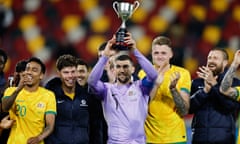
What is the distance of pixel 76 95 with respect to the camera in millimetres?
6035

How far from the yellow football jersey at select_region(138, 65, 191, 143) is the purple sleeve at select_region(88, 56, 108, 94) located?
555mm

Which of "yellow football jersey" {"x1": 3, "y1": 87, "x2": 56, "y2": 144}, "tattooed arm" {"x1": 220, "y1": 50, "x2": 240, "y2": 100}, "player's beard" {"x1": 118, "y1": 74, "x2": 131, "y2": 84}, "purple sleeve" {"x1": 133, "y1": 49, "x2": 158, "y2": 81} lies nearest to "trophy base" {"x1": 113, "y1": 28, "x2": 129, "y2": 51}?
"purple sleeve" {"x1": 133, "y1": 49, "x2": 158, "y2": 81}

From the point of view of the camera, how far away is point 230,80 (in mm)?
5969

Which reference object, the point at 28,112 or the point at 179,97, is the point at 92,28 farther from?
the point at 28,112


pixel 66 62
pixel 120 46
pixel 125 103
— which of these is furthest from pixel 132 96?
pixel 66 62

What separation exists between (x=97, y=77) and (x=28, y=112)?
62 cm

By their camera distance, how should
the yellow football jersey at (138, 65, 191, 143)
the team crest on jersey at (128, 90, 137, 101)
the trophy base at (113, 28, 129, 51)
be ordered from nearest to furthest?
the trophy base at (113, 28, 129, 51)
the team crest on jersey at (128, 90, 137, 101)
the yellow football jersey at (138, 65, 191, 143)

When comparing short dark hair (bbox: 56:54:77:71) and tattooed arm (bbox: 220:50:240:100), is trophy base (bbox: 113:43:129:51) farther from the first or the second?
tattooed arm (bbox: 220:50:240:100)

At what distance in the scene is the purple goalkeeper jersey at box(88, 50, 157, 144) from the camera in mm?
5703

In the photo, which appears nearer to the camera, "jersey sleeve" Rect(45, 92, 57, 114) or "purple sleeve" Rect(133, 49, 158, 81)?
"purple sleeve" Rect(133, 49, 158, 81)

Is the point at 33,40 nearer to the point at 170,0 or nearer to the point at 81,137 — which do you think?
the point at 170,0

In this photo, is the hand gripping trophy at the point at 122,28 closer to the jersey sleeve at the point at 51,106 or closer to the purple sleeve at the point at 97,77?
the purple sleeve at the point at 97,77

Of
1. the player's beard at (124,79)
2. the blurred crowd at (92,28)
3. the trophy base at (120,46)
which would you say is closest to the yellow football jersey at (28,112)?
the player's beard at (124,79)

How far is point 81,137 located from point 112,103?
408 millimetres
